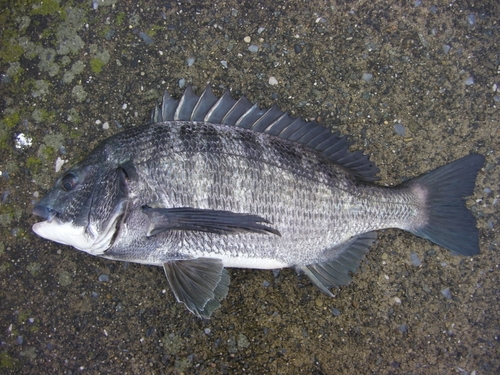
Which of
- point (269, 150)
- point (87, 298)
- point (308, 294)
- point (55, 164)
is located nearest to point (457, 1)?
point (269, 150)

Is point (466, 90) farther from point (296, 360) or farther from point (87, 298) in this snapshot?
point (87, 298)

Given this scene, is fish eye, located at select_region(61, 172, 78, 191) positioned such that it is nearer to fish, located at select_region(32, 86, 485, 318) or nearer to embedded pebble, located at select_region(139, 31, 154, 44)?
fish, located at select_region(32, 86, 485, 318)

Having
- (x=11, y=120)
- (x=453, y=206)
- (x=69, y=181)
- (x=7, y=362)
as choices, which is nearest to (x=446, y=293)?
(x=453, y=206)

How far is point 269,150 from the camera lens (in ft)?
7.84

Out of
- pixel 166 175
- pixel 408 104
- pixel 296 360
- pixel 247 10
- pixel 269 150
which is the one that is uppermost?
pixel 408 104

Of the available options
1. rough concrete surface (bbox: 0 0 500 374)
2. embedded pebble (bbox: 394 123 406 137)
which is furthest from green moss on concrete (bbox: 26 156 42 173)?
embedded pebble (bbox: 394 123 406 137)

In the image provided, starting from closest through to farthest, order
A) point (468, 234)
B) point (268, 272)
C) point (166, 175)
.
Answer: point (166, 175), point (468, 234), point (268, 272)

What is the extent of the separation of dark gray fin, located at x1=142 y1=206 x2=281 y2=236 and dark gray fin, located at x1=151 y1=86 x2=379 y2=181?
58 centimetres

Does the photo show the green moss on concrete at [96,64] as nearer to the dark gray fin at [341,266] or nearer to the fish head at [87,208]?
the fish head at [87,208]

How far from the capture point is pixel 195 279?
2361 millimetres

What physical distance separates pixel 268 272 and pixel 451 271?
1215mm

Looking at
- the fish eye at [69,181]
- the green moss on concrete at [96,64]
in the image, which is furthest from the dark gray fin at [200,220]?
the green moss on concrete at [96,64]

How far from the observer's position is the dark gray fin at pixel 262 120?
245cm

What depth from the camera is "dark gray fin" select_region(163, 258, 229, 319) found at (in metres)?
2.36
